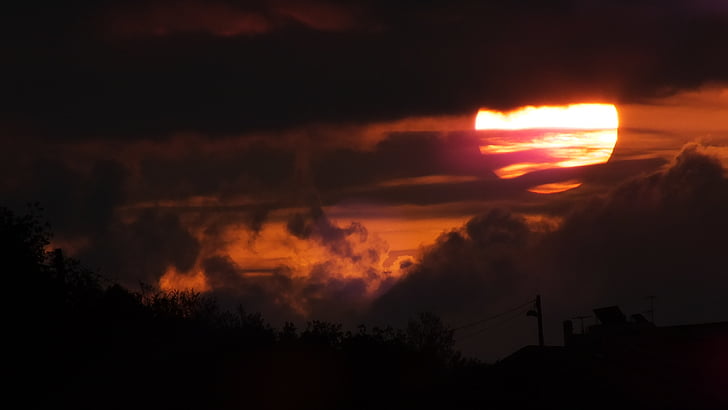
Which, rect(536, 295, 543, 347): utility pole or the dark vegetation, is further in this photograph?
rect(536, 295, 543, 347): utility pole

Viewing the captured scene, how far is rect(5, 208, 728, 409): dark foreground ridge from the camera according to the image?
46.4m

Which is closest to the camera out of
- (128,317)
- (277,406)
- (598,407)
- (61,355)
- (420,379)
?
(598,407)

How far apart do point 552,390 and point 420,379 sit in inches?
783

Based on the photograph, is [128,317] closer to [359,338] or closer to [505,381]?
[359,338]

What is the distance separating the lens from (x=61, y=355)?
59844 millimetres

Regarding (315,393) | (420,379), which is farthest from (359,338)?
(315,393)

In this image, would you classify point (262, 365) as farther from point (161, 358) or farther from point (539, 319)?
point (539, 319)

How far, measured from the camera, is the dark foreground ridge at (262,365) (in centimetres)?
4641

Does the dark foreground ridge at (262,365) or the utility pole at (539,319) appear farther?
the utility pole at (539,319)

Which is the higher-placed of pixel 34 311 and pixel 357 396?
pixel 34 311

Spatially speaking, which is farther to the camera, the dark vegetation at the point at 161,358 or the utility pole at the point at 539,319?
the utility pole at the point at 539,319

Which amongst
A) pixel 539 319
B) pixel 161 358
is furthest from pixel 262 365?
pixel 539 319

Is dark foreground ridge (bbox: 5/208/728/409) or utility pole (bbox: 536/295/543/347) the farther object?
utility pole (bbox: 536/295/543/347)

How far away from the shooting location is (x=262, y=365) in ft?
197
